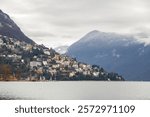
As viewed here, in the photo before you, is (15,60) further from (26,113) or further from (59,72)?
(26,113)

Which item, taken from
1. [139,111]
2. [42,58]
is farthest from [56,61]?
[139,111]

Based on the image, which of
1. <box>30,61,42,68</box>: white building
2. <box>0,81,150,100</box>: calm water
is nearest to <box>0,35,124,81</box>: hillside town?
<box>30,61,42,68</box>: white building

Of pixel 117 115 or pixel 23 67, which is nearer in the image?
pixel 117 115

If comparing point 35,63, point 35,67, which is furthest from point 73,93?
point 35,63

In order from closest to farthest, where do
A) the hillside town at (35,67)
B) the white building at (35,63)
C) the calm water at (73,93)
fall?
the calm water at (73,93), the hillside town at (35,67), the white building at (35,63)

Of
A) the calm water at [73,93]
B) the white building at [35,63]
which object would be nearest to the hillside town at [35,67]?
the white building at [35,63]

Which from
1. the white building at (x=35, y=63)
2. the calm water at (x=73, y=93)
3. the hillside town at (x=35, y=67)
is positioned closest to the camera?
the calm water at (x=73, y=93)

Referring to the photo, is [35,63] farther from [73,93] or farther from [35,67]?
[73,93]

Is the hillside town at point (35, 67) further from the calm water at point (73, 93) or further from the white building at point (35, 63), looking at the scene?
the calm water at point (73, 93)
